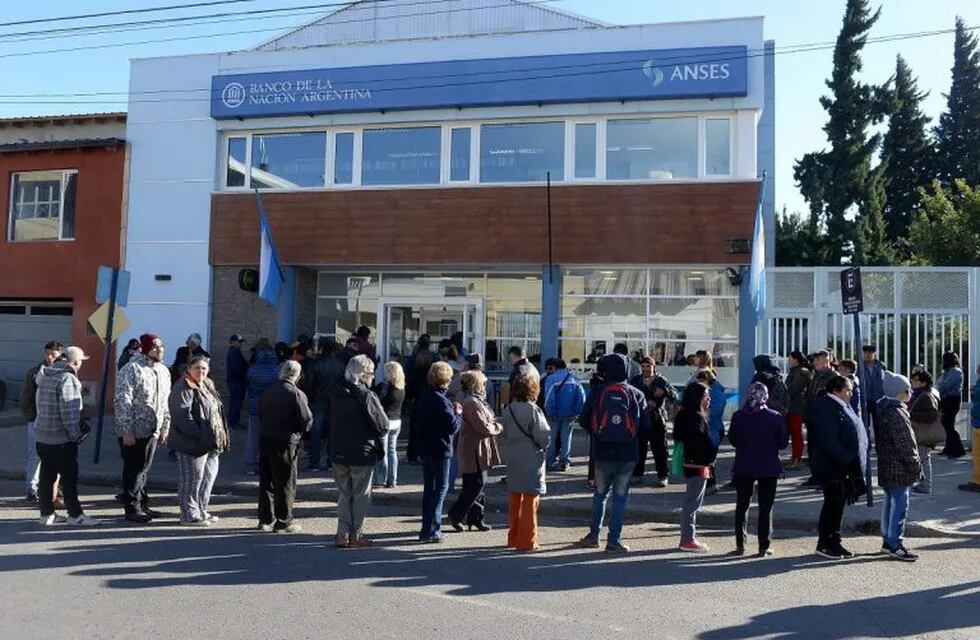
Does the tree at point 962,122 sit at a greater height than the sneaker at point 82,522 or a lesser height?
greater

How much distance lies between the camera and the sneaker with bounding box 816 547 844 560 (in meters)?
7.80

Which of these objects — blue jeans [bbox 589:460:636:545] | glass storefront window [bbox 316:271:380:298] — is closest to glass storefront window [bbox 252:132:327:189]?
glass storefront window [bbox 316:271:380:298]

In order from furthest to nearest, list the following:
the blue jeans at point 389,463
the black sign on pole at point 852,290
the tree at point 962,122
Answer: the tree at point 962,122 < the blue jeans at point 389,463 < the black sign on pole at point 852,290

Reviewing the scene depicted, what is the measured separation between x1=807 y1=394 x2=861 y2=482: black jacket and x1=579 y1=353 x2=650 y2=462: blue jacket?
4.95ft

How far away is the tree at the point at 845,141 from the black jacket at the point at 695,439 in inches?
1172

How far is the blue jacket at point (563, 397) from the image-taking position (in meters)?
11.1

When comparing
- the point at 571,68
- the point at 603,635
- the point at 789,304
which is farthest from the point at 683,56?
the point at 603,635

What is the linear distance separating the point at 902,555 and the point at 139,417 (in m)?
7.49

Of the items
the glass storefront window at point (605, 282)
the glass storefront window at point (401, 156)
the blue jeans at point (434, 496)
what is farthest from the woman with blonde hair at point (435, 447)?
the glass storefront window at point (401, 156)

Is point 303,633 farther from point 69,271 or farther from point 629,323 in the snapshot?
point 69,271

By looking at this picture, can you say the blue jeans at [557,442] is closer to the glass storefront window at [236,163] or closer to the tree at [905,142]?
the glass storefront window at [236,163]

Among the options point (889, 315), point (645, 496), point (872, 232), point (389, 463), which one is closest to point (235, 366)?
point (389, 463)

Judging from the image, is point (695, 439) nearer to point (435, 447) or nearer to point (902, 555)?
point (902, 555)

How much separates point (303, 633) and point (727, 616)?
2869 millimetres
